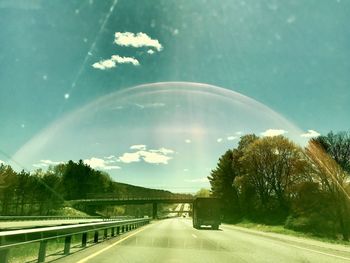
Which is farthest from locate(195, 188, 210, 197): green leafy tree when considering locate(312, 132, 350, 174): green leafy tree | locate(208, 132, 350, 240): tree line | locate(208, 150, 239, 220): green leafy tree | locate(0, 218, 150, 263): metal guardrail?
locate(0, 218, 150, 263): metal guardrail

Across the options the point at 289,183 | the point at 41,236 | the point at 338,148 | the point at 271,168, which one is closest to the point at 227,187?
the point at 271,168

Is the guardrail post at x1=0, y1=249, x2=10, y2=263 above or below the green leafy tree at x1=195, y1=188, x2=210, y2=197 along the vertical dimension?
below

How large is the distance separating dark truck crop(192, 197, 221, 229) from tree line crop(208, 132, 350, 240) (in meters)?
10.1

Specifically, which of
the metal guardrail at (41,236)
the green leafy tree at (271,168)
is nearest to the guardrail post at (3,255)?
the metal guardrail at (41,236)

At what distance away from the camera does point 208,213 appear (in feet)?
136

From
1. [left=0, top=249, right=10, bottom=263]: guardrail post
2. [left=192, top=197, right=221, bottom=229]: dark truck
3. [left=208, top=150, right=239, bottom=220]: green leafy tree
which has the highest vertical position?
[left=208, top=150, right=239, bottom=220]: green leafy tree

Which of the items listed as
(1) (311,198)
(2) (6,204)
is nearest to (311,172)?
(1) (311,198)

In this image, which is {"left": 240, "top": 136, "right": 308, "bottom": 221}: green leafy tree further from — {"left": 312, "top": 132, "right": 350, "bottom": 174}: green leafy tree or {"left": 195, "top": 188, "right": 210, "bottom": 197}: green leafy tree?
{"left": 195, "top": 188, "right": 210, "bottom": 197}: green leafy tree

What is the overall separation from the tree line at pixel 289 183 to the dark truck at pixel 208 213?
1009 cm

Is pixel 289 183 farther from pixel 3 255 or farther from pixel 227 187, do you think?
pixel 3 255

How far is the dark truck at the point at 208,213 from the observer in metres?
41.1

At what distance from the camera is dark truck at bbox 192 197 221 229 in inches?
1618

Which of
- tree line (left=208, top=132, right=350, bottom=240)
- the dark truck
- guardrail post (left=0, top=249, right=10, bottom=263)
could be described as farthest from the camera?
tree line (left=208, top=132, right=350, bottom=240)

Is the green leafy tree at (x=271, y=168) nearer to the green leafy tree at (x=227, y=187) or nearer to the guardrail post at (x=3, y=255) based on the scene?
the green leafy tree at (x=227, y=187)
